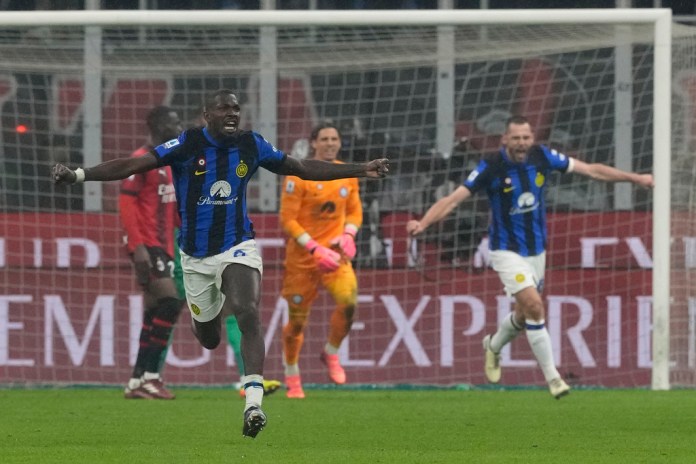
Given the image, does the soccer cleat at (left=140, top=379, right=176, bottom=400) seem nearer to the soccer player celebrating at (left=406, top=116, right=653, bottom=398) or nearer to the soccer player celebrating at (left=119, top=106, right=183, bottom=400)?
the soccer player celebrating at (left=119, top=106, right=183, bottom=400)

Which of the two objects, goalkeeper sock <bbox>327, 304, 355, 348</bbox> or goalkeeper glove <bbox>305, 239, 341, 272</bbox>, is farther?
goalkeeper sock <bbox>327, 304, 355, 348</bbox>

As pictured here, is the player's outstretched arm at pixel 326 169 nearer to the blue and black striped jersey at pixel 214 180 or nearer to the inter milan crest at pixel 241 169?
the blue and black striped jersey at pixel 214 180

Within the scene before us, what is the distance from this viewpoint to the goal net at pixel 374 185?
13320 mm

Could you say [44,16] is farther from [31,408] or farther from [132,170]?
[132,170]

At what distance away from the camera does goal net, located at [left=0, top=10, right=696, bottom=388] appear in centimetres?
1332

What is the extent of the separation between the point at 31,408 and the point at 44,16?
3.45 m

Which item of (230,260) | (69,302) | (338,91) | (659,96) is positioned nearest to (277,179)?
(338,91)

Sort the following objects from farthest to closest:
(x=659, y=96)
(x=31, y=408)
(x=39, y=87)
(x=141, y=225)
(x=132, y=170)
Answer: (x=39, y=87), (x=659, y=96), (x=141, y=225), (x=31, y=408), (x=132, y=170)

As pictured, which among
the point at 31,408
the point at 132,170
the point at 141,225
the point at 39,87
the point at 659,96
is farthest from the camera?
the point at 39,87

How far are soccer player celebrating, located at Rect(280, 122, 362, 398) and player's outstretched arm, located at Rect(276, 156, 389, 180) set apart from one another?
9.68 feet

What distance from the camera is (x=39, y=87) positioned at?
13.5 m

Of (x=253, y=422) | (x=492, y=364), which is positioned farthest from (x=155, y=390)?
(x=253, y=422)

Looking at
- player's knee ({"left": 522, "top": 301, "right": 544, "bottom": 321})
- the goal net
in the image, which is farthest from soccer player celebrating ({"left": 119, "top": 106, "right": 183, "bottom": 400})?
player's knee ({"left": 522, "top": 301, "right": 544, "bottom": 321})

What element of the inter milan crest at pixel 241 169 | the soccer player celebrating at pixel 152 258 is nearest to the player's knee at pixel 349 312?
the soccer player celebrating at pixel 152 258
